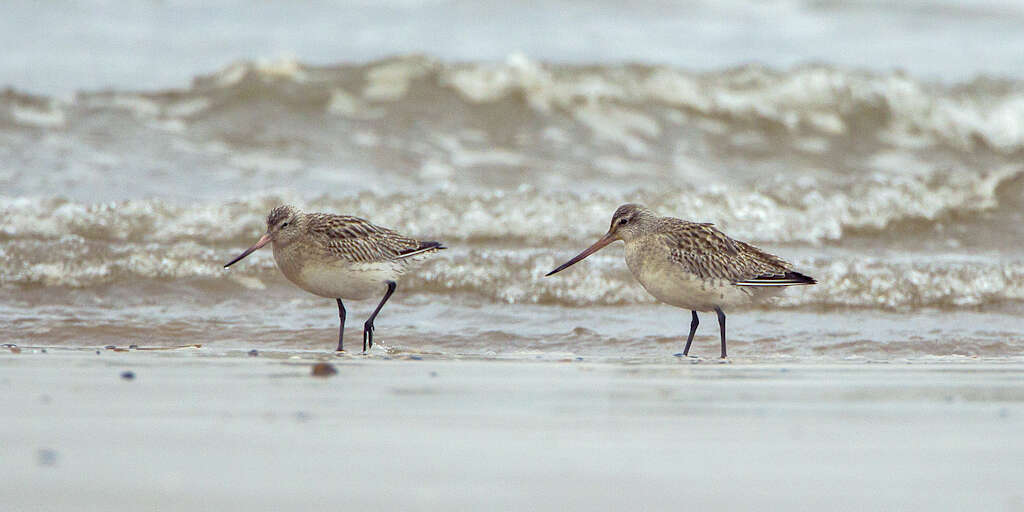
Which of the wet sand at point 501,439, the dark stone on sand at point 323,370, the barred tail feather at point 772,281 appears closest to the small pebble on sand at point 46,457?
the wet sand at point 501,439

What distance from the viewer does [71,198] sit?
11102mm

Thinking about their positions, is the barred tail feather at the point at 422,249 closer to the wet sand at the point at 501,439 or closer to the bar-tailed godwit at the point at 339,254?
the bar-tailed godwit at the point at 339,254

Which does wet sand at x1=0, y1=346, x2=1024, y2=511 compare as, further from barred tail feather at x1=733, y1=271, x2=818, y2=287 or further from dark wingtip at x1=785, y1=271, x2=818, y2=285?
barred tail feather at x1=733, y1=271, x2=818, y2=287

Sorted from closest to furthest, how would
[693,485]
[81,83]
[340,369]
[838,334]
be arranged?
[693,485]
[340,369]
[838,334]
[81,83]

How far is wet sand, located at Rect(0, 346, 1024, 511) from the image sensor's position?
8.87 ft

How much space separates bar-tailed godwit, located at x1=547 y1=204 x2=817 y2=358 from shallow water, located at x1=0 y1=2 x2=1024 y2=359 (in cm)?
46

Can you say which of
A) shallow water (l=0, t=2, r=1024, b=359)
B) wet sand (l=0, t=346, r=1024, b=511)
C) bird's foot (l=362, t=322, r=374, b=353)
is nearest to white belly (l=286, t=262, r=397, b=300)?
bird's foot (l=362, t=322, r=374, b=353)

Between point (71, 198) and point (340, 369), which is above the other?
point (71, 198)

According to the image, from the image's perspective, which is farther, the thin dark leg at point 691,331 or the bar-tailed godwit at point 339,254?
the bar-tailed godwit at point 339,254

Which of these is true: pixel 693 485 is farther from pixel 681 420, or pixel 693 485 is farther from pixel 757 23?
pixel 757 23

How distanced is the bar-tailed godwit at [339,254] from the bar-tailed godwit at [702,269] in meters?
1.37

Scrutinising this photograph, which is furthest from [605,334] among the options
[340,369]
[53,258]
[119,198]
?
[119,198]

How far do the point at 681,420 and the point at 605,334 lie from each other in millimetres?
4540

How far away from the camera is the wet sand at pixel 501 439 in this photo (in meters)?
2.71
